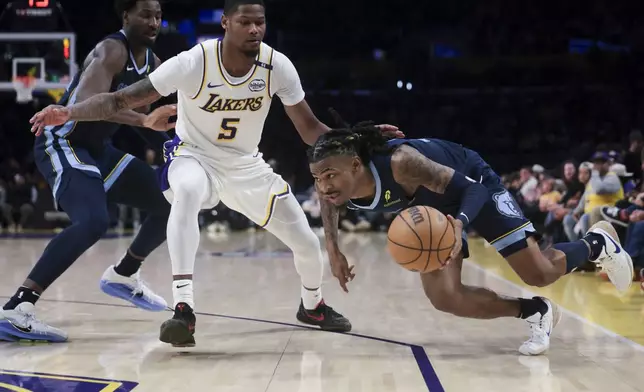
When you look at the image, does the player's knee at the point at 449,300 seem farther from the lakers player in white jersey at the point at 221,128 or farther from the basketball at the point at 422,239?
the lakers player in white jersey at the point at 221,128

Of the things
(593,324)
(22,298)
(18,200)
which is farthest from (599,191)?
(18,200)

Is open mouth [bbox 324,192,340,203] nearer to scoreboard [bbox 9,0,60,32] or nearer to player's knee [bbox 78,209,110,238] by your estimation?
player's knee [bbox 78,209,110,238]

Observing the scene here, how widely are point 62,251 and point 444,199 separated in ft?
6.93

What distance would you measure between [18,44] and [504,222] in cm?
1294

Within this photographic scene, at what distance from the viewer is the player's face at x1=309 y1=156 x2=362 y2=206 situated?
13.2 feet

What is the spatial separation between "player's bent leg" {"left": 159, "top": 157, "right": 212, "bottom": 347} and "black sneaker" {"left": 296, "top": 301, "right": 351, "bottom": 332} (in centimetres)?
100

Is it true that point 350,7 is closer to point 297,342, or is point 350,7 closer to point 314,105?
point 314,105

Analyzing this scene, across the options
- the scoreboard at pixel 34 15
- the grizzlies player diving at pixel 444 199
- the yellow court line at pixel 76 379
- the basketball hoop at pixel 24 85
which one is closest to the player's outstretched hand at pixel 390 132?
the grizzlies player diving at pixel 444 199

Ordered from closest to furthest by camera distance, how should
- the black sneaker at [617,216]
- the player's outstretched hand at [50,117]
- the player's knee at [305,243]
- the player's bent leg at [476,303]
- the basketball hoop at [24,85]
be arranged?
the player's outstretched hand at [50,117], the player's bent leg at [476,303], the player's knee at [305,243], the black sneaker at [617,216], the basketball hoop at [24,85]

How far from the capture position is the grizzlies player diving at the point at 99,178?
4516mm

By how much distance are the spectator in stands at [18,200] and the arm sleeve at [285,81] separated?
15.2 m

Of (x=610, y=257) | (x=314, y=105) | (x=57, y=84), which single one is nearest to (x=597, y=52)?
(x=314, y=105)

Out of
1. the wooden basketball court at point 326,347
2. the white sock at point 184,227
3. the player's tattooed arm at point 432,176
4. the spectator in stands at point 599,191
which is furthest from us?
the spectator in stands at point 599,191

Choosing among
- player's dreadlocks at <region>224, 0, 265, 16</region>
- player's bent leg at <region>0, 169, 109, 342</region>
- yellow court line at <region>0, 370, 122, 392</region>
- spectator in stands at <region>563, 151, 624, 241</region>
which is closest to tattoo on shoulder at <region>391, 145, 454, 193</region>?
player's dreadlocks at <region>224, 0, 265, 16</region>
